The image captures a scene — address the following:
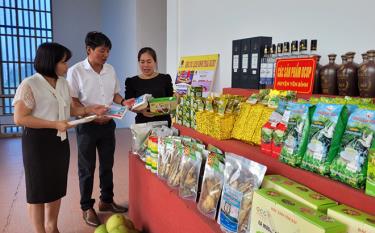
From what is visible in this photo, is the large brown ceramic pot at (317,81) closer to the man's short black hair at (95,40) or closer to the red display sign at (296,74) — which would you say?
the red display sign at (296,74)

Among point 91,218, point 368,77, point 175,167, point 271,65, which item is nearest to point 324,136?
point 368,77

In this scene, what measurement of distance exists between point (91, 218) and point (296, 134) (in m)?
2.07

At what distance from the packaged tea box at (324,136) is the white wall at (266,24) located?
0.91 metres

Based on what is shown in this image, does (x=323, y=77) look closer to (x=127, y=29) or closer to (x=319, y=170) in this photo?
(x=319, y=170)

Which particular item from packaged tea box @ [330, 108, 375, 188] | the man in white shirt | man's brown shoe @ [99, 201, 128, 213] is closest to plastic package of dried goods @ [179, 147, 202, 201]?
packaged tea box @ [330, 108, 375, 188]

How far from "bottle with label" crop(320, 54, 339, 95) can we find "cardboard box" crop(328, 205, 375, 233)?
76 centimetres

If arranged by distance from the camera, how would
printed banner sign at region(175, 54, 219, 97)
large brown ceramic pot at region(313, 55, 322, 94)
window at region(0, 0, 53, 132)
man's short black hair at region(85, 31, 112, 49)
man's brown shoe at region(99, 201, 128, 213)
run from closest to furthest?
large brown ceramic pot at region(313, 55, 322, 94), man's short black hair at region(85, 31, 112, 49), man's brown shoe at region(99, 201, 128, 213), printed banner sign at region(175, 54, 219, 97), window at region(0, 0, 53, 132)

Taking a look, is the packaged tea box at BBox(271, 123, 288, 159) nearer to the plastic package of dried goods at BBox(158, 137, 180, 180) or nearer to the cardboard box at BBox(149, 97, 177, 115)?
the plastic package of dried goods at BBox(158, 137, 180, 180)

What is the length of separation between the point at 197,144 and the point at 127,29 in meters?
6.01

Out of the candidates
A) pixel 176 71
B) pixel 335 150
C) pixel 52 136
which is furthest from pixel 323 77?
pixel 176 71

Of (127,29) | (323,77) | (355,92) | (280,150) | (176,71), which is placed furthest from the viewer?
(127,29)

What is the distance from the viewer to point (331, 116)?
1.00 meters

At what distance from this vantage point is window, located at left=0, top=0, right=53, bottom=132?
8.40m

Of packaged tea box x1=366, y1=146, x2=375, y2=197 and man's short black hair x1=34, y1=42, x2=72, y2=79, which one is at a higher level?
man's short black hair x1=34, y1=42, x2=72, y2=79
